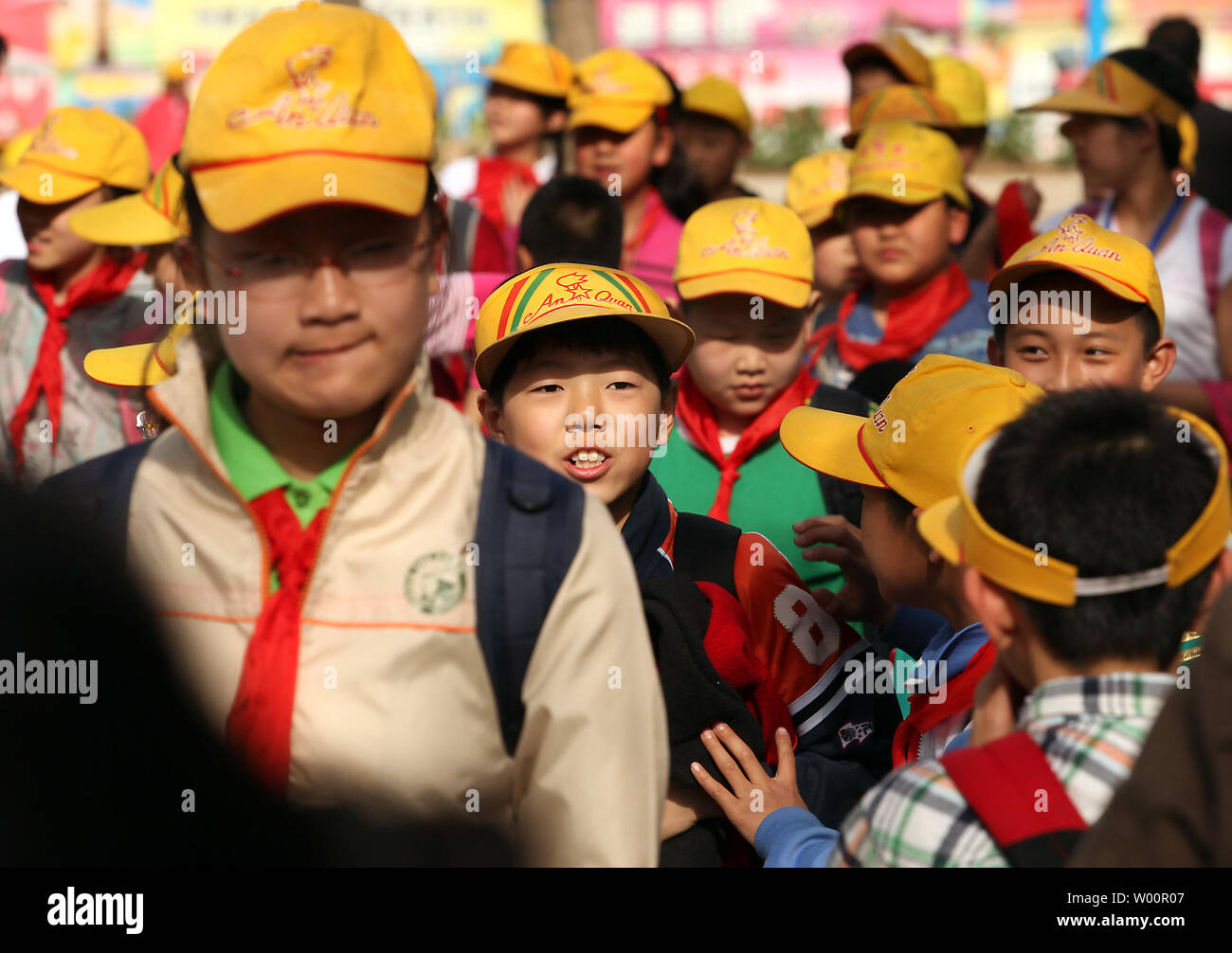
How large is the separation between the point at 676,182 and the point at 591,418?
164 inches

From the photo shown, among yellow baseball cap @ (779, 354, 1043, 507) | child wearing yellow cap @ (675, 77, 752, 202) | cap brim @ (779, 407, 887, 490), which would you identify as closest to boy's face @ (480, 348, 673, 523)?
cap brim @ (779, 407, 887, 490)

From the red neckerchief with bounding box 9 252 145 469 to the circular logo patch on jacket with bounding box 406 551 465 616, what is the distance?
11.9 feet

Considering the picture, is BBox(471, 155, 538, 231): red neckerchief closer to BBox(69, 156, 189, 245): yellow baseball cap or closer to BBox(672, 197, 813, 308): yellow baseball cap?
BBox(69, 156, 189, 245): yellow baseball cap

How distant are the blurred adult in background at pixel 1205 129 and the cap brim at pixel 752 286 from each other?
155 inches

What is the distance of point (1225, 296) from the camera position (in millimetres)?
4855

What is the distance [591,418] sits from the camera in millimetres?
3133

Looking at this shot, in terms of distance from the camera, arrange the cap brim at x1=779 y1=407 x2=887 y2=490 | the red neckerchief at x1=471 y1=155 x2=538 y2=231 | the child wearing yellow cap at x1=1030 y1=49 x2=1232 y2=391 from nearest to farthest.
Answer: the cap brim at x1=779 y1=407 x2=887 y2=490
the child wearing yellow cap at x1=1030 y1=49 x2=1232 y2=391
the red neckerchief at x1=471 y1=155 x2=538 y2=231

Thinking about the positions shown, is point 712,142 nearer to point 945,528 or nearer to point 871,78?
point 871,78

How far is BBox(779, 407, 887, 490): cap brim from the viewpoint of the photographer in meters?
3.03

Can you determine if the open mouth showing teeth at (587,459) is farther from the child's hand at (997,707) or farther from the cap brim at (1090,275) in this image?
the cap brim at (1090,275)

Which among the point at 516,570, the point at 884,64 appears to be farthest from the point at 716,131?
the point at 516,570
